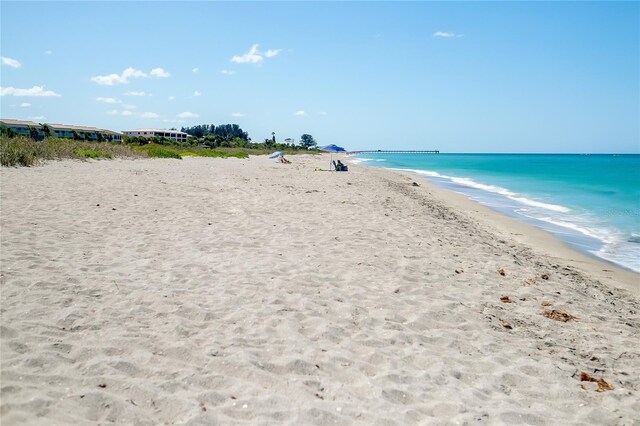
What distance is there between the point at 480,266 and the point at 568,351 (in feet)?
8.95

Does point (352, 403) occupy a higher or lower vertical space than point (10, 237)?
lower

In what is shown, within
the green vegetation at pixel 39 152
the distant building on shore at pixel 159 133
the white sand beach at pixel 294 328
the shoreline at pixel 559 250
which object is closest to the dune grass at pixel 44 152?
the green vegetation at pixel 39 152

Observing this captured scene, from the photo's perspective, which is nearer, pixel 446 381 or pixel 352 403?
pixel 352 403

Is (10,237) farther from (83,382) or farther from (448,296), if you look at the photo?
→ (448,296)

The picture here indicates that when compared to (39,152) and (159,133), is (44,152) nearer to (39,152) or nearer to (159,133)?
(39,152)

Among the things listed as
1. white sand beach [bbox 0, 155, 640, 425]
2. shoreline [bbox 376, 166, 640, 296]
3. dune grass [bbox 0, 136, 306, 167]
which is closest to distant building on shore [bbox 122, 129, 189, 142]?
dune grass [bbox 0, 136, 306, 167]

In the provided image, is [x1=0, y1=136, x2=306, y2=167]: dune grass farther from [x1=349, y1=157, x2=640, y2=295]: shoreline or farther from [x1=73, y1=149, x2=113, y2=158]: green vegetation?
[x1=349, y1=157, x2=640, y2=295]: shoreline

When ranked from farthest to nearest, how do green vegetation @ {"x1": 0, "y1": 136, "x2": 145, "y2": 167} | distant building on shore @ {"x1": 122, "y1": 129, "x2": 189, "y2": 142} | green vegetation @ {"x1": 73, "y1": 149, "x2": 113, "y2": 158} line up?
1. distant building on shore @ {"x1": 122, "y1": 129, "x2": 189, "y2": 142}
2. green vegetation @ {"x1": 73, "y1": 149, "x2": 113, "y2": 158}
3. green vegetation @ {"x1": 0, "y1": 136, "x2": 145, "y2": 167}

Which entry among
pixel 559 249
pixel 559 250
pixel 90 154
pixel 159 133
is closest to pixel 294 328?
pixel 559 250

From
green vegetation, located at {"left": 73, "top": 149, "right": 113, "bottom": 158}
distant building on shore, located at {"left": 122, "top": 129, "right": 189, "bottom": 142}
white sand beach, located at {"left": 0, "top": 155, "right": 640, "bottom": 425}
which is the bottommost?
white sand beach, located at {"left": 0, "top": 155, "right": 640, "bottom": 425}

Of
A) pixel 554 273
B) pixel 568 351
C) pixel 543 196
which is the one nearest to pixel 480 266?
pixel 554 273

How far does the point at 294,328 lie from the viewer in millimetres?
4195

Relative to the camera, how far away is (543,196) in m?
25.2

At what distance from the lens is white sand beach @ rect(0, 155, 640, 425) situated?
302 cm
